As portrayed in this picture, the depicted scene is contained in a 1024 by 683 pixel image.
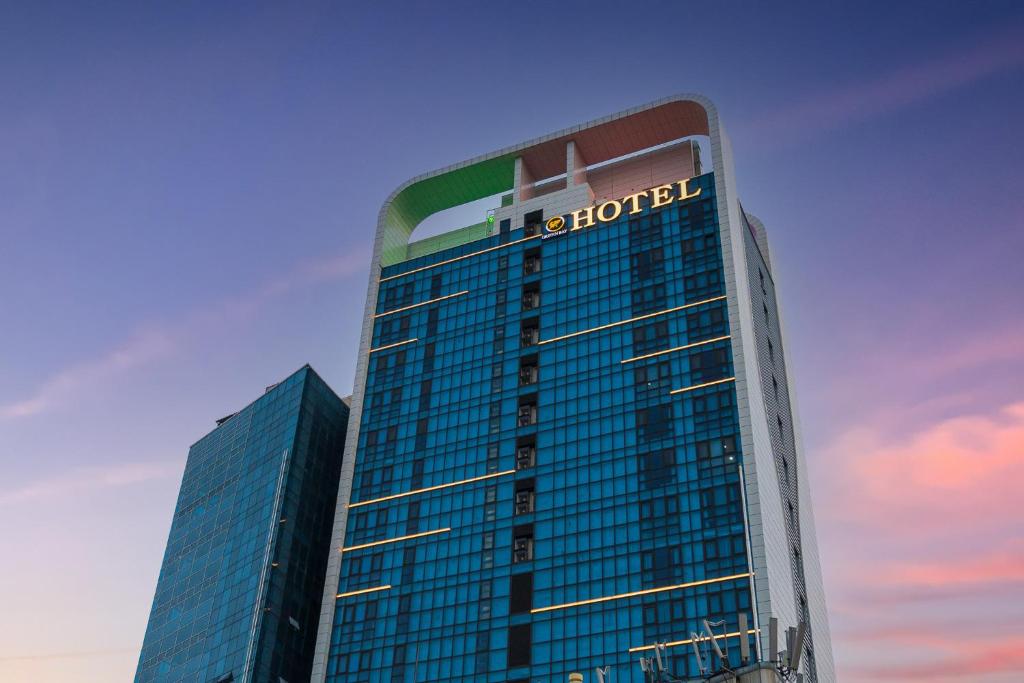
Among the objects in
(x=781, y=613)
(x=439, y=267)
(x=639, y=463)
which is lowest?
(x=781, y=613)

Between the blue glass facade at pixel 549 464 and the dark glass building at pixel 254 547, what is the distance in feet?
29.0

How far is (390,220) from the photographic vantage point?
171 metres

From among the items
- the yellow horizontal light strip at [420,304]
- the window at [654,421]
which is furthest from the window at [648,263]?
the yellow horizontal light strip at [420,304]

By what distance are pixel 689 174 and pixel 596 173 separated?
14.8 metres

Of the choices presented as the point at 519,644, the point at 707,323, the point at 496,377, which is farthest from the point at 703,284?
the point at 519,644

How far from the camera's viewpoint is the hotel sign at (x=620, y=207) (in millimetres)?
146875

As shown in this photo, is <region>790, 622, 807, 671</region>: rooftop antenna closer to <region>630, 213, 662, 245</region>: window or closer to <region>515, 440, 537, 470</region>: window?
<region>515, 440, 537, 470</region>: window

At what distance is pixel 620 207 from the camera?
14975cm

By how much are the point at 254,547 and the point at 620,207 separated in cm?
6400

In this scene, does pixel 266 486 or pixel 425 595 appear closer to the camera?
pixel 425 595

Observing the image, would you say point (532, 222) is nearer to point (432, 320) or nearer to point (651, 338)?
point (432, 320)

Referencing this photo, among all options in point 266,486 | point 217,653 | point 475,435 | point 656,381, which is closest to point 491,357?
point 475,435

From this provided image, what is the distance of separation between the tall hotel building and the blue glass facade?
0.85 feet

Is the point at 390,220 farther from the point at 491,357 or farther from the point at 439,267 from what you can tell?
the point at 491,357
